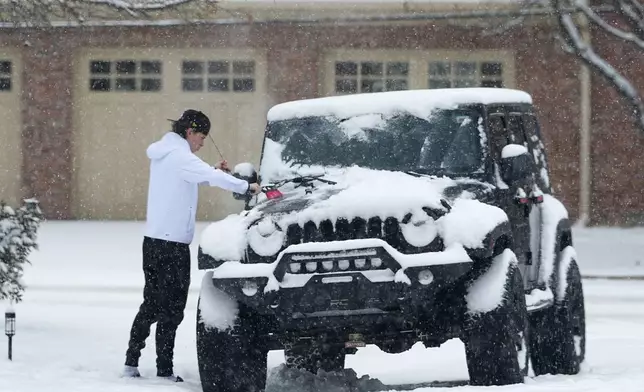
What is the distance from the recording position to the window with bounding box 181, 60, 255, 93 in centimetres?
2988

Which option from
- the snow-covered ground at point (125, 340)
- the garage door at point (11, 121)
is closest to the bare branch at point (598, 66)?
the snow-covered ground at point (125, 340)

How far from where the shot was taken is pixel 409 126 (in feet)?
33.6

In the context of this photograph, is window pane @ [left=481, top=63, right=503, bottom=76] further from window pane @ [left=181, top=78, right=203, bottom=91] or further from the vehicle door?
the vehicle door

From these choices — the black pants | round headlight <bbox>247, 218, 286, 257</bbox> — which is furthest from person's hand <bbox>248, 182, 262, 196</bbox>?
round headlight <bbox>247, 218, 286, 257</bbox>

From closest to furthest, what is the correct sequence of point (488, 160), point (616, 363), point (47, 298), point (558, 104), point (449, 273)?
point (449, 273) → point (488, 160) → point (616, 363) → point (47, 298) → point (558, 104)

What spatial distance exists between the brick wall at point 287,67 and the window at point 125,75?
1.34ft

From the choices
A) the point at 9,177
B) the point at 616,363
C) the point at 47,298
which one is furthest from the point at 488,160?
the point at 9,177

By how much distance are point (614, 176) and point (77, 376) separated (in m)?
20.0

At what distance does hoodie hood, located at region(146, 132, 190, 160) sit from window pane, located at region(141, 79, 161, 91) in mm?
19677

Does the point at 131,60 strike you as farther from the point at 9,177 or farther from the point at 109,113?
the point at 9,177

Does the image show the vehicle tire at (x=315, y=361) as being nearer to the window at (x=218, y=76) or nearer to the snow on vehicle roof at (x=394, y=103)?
the snow on vehicle roof at (x=394, y=103)

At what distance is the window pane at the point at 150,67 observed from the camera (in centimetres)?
3006

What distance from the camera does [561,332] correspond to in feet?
35.4

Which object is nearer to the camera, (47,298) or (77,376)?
→ (77,376)
